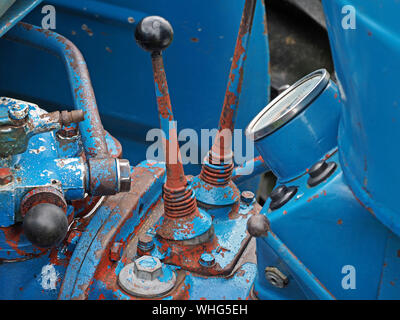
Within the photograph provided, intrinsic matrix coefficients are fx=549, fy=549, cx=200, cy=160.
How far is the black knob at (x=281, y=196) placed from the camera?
83cm

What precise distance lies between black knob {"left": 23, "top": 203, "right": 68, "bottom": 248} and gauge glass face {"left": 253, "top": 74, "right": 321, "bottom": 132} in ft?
1.14

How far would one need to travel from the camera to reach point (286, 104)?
37.8 inches

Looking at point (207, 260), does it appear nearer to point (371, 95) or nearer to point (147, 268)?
point (147, 268)

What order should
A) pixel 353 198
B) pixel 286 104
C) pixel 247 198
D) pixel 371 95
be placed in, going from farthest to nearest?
1. pixel 247 198
2. pixel 286 104
3. pixel 353 198
4. pixel 371 95

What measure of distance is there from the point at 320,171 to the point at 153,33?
0.37 metres

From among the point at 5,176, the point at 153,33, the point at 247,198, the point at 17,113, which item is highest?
the point at 153,33

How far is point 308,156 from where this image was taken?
87 centimetres

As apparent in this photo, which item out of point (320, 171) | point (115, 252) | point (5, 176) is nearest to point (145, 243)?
point (115, 252)

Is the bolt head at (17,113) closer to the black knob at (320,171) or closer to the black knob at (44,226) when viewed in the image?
the black knob at (44,226)

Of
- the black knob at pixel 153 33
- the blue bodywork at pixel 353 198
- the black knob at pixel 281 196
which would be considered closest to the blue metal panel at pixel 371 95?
the blue bodywork at pixel 353 198

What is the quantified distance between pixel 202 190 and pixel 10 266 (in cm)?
42

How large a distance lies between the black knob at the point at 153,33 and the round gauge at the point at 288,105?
0.21m

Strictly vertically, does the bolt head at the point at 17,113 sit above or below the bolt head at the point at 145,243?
above

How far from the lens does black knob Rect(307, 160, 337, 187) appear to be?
A: 789 mm
